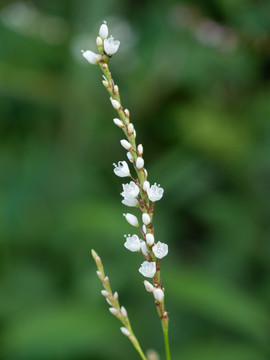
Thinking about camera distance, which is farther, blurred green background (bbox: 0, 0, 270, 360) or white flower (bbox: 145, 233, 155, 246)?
blurred green background (bbox: 0, 0, 270, 360)

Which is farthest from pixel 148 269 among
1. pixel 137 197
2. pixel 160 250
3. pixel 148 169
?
pixel 148 169

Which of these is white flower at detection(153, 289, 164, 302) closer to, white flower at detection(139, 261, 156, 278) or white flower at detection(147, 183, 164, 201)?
white flower at detection(139, 261, 156, 278)

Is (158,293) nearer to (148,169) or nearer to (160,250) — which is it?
(160,250)

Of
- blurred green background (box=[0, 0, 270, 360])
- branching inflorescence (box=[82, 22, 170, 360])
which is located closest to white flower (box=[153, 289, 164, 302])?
branching inflorescence (box=[82, 22, 170, 360])

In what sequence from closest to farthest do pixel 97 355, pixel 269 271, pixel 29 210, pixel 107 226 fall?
pixel 97 355
pixel 107 226
pixel 269 271
pixel 29 210

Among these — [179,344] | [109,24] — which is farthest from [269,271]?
[109,24]

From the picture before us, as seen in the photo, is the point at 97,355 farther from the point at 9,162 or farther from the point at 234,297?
the point at 9,162

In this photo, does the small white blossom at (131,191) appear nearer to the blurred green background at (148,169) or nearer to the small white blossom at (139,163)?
the small white blossom at (139,163)
